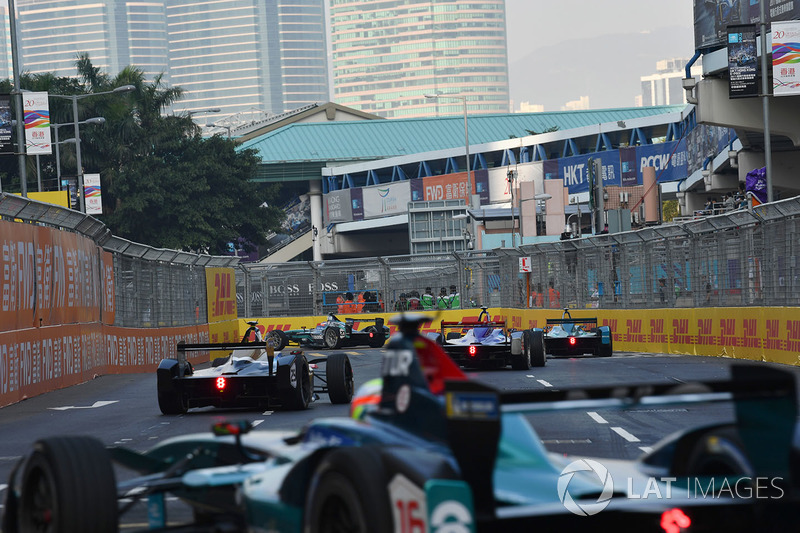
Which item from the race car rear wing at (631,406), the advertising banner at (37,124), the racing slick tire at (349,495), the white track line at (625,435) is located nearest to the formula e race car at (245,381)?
the white track line at (625,435)

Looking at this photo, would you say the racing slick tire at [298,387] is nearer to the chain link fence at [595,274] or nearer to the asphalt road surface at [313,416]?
the asphalt road surface at [313,416]

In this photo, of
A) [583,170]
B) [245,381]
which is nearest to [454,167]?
[583,170]

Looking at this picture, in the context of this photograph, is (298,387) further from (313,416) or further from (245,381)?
(313,416)

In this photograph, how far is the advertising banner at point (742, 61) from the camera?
3073 centimetres

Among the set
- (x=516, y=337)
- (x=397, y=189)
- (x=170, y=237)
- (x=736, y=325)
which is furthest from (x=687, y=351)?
(x=397, y=189)

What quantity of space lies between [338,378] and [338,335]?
21484 mm

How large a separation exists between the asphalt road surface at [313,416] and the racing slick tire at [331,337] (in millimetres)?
12205

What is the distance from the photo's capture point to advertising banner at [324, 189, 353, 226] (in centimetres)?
11094

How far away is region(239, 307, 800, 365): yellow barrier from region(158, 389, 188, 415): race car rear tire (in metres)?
10.5

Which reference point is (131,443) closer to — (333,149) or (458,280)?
(458,280)

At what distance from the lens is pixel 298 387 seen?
14.9 m

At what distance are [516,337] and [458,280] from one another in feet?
79.3

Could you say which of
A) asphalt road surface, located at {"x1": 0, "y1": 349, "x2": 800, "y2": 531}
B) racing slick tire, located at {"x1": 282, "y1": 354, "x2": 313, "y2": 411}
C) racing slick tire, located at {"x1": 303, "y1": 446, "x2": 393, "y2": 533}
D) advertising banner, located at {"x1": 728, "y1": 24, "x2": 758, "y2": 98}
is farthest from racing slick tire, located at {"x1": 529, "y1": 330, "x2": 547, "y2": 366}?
racing slick tire, located at {"x1": 303, "y1": 446, "x2": 393, "y2": 533}

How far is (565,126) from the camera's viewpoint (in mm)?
120125
